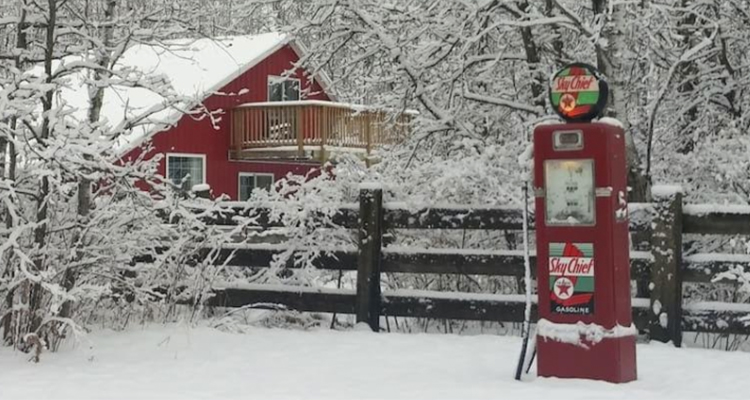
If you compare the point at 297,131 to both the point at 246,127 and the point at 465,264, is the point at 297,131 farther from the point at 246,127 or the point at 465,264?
the point at 465,264

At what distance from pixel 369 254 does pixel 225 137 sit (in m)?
17.0

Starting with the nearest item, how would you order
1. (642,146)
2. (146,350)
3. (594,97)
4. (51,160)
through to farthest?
(594,97) < (51,160) < (146,350) < (642,146)

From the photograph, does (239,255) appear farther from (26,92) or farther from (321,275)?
(26,92)

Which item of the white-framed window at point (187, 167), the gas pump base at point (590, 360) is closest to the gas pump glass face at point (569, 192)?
the gas pump base at point (590, 360)

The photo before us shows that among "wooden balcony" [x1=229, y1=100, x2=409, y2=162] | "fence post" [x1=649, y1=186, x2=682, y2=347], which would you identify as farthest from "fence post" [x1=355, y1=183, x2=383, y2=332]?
"wooden balcony" [x1=229, y1=100, x2=409, y2=162]

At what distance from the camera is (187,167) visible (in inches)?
973

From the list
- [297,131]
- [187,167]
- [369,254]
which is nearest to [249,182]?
[187,167]

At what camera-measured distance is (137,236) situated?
8328 mm

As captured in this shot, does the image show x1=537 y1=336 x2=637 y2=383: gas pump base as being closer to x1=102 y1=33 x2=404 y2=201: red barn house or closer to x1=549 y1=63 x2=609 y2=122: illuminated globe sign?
x1=549 y1=63 x2=609 y2=122: illuminated globe sign

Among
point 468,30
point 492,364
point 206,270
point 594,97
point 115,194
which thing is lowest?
point 492,364

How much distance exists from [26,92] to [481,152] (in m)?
4.83

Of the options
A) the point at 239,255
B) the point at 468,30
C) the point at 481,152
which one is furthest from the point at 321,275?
the point at 468,30

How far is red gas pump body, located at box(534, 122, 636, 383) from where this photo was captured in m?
6.63

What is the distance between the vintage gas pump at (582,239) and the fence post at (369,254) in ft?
8.53
